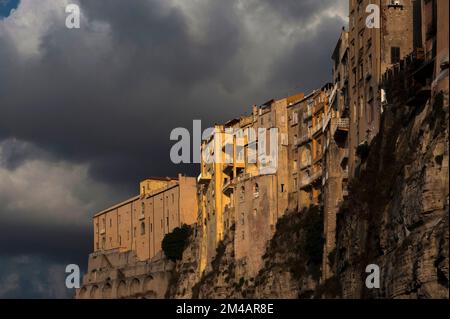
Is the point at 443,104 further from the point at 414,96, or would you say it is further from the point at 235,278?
the point at 235,278

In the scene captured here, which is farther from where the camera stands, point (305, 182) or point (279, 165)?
point (279, 165)

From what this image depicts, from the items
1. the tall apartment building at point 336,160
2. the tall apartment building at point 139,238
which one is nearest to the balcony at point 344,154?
the tall apartment building at point 336,160

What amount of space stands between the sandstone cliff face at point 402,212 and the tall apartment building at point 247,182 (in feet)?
87.2

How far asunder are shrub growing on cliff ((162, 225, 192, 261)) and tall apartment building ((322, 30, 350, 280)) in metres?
38.4

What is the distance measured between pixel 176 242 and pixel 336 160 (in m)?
45.0

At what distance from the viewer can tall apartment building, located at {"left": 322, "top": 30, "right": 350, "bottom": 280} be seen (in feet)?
273

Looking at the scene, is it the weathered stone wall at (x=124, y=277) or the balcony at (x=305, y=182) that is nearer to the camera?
the balcony at (x=305, y=182)

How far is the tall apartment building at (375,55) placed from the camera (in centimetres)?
7781

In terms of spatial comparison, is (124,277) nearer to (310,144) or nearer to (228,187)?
(228,187)

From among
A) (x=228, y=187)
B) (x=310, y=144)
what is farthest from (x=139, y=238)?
(x=310, y=144)

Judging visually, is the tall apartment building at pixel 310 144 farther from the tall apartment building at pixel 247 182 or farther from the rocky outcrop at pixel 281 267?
the rocky outcrop at pixel 281 267

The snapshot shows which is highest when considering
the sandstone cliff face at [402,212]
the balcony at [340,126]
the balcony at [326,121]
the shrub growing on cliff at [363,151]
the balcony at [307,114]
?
the balcony at [307,114]

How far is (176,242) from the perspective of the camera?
128 meters
